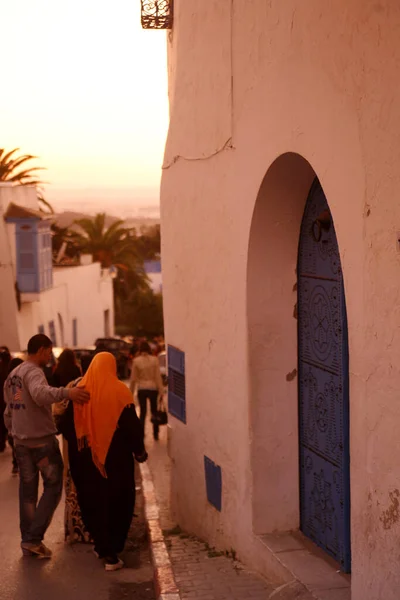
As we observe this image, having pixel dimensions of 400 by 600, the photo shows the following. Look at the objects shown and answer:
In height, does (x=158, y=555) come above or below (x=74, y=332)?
above

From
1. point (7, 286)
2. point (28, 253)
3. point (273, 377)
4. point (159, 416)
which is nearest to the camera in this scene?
point (273, 377)

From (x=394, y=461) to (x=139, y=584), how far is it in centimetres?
300

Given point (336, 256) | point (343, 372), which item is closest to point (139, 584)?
point (343, 372)

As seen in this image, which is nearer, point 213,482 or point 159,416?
point 213,482

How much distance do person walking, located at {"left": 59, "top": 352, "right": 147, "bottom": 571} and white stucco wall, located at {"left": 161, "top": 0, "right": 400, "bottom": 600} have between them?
746 mm

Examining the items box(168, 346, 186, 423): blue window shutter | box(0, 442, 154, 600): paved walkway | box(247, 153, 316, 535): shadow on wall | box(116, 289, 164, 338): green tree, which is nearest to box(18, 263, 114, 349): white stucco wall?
box(116, 289, 164, 338): green tree

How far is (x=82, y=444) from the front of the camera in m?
7.43

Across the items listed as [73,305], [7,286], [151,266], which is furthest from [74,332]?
[151,266]

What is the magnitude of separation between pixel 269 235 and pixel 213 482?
231 centimetres

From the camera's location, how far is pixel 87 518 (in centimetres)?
756

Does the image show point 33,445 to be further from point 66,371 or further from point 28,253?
point 28,253

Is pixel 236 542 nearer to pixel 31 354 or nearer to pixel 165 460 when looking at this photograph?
pixel 31 354

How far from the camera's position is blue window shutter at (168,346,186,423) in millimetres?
8898

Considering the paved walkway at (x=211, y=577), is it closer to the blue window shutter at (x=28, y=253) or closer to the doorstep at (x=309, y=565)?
the doorstep at (x=309, y=565)
